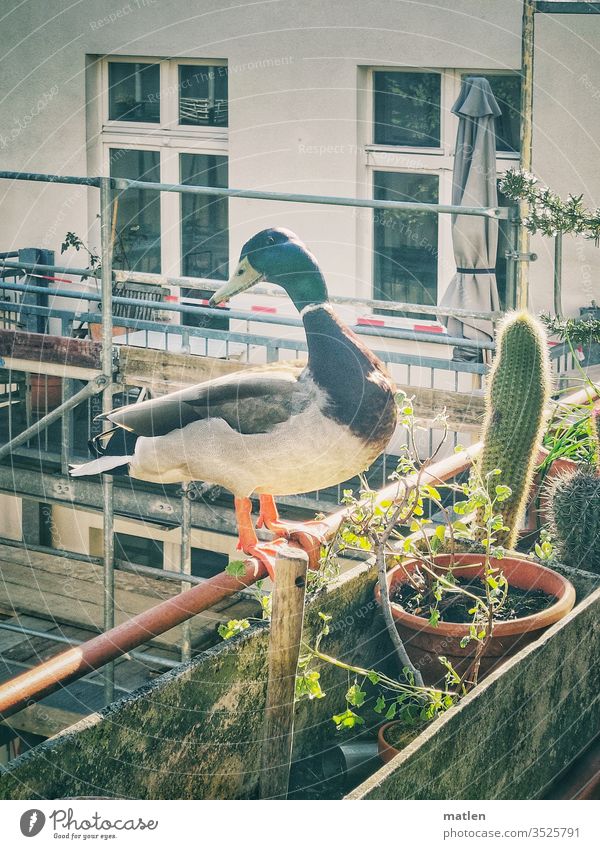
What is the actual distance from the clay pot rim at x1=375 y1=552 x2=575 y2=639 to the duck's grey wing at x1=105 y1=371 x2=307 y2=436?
1.82 feet

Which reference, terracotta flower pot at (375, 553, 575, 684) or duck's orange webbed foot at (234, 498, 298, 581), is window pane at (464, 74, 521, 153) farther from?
terracotta flower pot at (375, 553, 575, 684)

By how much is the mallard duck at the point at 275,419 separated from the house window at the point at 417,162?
107 inches

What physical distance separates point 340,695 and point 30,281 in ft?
16.7

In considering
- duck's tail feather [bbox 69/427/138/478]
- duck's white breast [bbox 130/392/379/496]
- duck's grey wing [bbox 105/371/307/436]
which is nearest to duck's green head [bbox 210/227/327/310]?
duck's grey wing [bbox 105/371/307/436]

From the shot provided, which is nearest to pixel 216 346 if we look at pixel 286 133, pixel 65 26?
pixel 286 133

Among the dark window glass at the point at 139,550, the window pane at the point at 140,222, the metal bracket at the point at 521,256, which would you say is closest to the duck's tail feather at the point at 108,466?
the metal bracket at the point at 521,256

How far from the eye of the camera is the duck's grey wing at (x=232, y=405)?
10.1 ft

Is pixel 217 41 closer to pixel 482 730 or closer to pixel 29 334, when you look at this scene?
pixel 29 334

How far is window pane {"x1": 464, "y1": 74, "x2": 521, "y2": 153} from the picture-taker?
600 cm

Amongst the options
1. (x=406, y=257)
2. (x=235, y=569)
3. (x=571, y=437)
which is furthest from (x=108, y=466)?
(x=406, y=257)

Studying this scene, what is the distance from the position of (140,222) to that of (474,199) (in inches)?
72.5

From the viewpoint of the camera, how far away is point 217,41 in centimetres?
672

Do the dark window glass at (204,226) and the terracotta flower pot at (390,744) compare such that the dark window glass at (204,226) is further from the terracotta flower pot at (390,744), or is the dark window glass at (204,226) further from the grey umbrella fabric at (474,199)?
the terracotta flower pot at (390,744)


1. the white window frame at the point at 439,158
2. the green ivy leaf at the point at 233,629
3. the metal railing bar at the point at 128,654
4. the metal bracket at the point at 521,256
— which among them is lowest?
the metal railing bar at the point at 128,654
